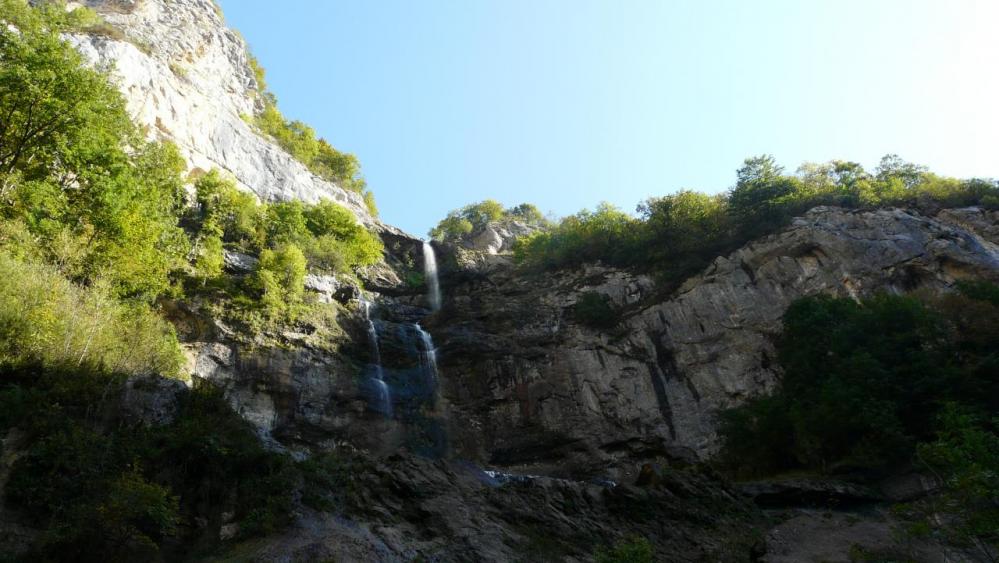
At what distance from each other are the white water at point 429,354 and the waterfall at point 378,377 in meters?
2.22

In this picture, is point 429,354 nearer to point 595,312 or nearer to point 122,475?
point 595,312

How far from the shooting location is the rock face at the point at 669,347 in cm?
2489

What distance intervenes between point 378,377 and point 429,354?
3.35 m

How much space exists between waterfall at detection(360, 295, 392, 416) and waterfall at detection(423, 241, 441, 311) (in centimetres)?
616

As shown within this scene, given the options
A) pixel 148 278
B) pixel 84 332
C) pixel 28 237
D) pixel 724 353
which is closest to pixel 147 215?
pixel 148 278

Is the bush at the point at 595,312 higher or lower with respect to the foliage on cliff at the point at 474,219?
lower

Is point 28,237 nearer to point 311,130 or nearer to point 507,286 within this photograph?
point 507,286

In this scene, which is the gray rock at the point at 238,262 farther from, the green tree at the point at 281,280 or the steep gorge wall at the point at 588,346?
the steep gorge wall at the point at 588,346

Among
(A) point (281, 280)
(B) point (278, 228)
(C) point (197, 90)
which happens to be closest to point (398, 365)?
(A) point (281, 280)

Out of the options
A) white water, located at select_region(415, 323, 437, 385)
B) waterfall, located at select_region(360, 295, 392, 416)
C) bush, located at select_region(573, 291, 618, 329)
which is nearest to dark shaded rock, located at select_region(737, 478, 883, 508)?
bush, located at select_region(573, 291, 618, 329)

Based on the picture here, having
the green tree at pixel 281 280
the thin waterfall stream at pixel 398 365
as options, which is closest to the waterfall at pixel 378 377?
the thin waterfall stream at pixel 398 365

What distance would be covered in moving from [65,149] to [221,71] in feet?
87.8

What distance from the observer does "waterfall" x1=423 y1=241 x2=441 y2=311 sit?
35312mm

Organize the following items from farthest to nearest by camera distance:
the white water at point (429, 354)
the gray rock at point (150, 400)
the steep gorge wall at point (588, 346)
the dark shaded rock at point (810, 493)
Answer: the white water at point (429, 354)
the steep gorge wall at point (588, 346)
the dark shaded rock at point (810, 493)
the gray rock at point (150, 400)
